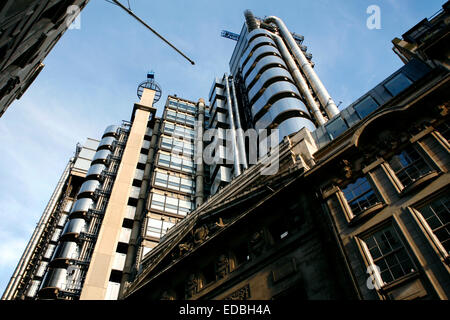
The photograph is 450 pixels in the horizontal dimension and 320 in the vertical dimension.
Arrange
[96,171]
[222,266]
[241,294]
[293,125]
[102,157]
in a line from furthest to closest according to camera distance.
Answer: [102,157] < [96,171] < [293,125] < [222,266] < [241,294]

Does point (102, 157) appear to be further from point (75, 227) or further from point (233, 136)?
point (233, 136)

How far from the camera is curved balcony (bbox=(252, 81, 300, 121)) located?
152 feet

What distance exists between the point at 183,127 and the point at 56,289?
3471cm

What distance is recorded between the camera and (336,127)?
23984 mm

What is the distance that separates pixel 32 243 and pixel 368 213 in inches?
2646

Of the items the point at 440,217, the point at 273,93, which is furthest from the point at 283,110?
the point at 440,217

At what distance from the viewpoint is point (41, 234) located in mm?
63531

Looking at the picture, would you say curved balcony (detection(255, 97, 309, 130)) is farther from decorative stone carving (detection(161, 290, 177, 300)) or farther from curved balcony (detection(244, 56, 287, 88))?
decorative stone carving (detection(161, 290, 177, 300))

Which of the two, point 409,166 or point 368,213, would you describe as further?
point 409,166

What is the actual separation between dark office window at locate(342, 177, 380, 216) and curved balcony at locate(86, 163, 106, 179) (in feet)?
141

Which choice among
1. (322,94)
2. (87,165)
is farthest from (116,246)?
(322,94)

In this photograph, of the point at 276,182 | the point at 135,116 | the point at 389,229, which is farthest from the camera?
the point at 135,116

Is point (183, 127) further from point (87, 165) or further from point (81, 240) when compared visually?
point (81, 240)

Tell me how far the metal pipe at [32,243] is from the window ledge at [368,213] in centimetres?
5435
